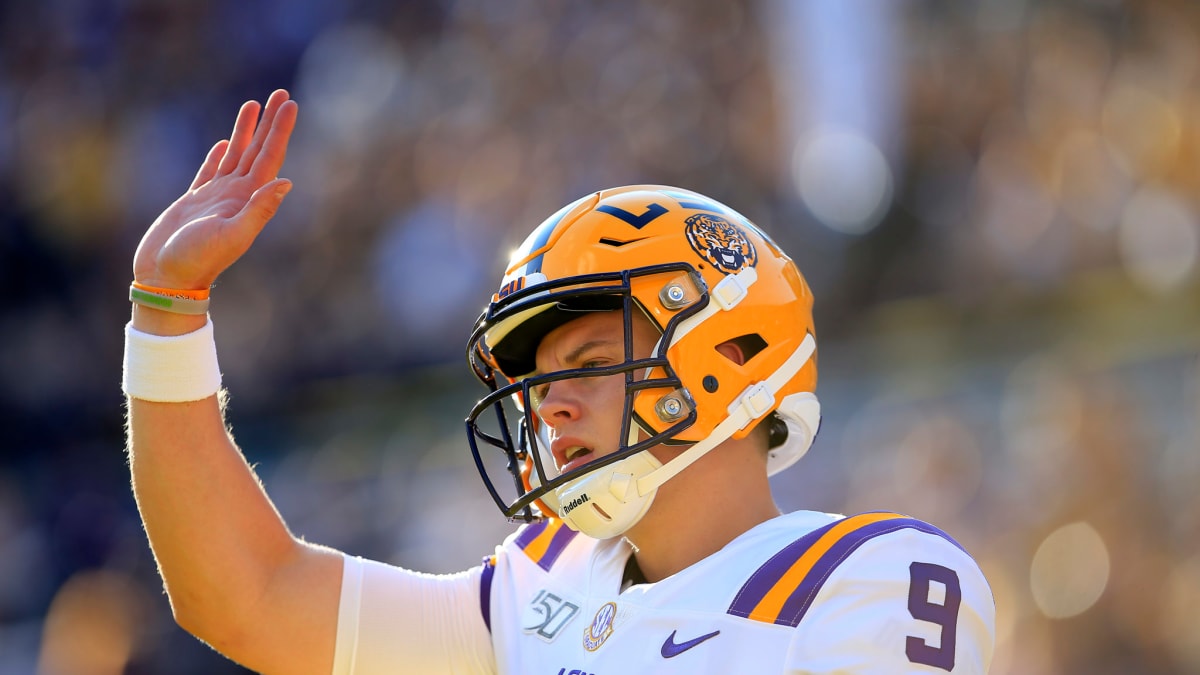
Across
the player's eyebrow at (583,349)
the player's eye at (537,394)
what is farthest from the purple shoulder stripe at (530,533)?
the player's eyebrow at (583,349)

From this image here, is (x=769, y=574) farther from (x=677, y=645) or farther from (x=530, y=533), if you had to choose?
(x=530, y=533)

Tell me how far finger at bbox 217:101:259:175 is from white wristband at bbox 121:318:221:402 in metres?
0.32

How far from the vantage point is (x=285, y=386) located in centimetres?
634

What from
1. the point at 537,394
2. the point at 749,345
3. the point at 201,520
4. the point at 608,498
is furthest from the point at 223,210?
the point at 749,345

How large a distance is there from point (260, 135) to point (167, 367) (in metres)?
0.44

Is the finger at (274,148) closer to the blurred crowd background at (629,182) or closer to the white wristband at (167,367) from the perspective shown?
the white wristband at (167,367)

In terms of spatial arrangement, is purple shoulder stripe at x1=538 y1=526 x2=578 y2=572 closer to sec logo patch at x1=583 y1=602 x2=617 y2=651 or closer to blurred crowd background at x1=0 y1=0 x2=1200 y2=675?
sec logo patch at x1=583 y1=602 x2=617 y2=651

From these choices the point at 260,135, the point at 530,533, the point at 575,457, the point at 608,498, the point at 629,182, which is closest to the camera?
the point at 608,498

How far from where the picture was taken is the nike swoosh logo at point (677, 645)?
1.69m

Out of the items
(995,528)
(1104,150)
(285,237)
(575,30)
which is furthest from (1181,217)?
(285,237)

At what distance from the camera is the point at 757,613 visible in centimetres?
166

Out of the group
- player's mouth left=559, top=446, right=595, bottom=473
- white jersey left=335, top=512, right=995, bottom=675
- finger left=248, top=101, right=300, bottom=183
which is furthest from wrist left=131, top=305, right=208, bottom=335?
player's mouth left=559, top=446, right=595, bottom=473

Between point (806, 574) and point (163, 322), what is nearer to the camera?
point (806, 574)

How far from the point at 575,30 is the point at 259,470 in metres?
2.76
